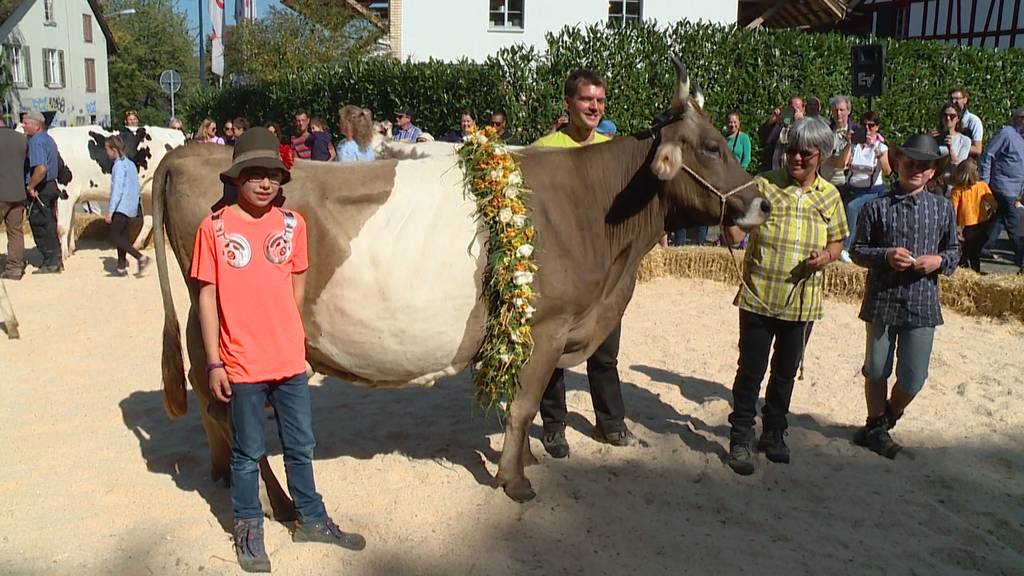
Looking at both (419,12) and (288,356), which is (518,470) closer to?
(288,356)

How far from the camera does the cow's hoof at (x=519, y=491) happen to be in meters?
4.55

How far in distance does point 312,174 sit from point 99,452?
7.58 ft

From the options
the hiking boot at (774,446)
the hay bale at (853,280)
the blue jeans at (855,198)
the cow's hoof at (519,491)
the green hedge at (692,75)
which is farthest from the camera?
the green hedge at (692,75)

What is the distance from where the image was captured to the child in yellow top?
9930mm

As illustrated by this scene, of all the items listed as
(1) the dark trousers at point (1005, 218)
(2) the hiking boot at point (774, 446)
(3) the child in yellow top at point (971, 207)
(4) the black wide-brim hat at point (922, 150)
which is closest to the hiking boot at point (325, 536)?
(2) the hiking boot at point (774, 446)

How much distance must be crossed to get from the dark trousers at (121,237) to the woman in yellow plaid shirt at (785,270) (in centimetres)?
810

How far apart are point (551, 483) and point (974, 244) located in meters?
7.88

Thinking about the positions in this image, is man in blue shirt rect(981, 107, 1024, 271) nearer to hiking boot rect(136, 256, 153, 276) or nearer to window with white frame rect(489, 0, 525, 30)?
hiking boot rect(136, 256, 153, 276)

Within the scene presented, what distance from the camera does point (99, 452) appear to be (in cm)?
502

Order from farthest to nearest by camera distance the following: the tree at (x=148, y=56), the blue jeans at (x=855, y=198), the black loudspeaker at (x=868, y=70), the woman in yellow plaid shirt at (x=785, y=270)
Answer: the tree at (x=148, y=56)
the black loudspeaker at (x=868, y=70)
the blue jeans at (x=855, y=198)
the woman in yellow plaid shirt at (x=785, y=270)

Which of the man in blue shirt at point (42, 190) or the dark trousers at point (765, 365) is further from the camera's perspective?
the man in blue shirt at point (42, 190)

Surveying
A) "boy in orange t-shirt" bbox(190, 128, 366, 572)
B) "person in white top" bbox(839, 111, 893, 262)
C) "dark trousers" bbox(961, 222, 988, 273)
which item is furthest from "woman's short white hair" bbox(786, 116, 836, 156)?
"dark trousers" bbox(961, 222, 988, 273)

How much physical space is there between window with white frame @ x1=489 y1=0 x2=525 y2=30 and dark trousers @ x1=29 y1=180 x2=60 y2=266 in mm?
13754

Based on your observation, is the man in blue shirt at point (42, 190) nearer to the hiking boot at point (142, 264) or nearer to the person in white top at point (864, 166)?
the hiking boot at point (142, 264)
